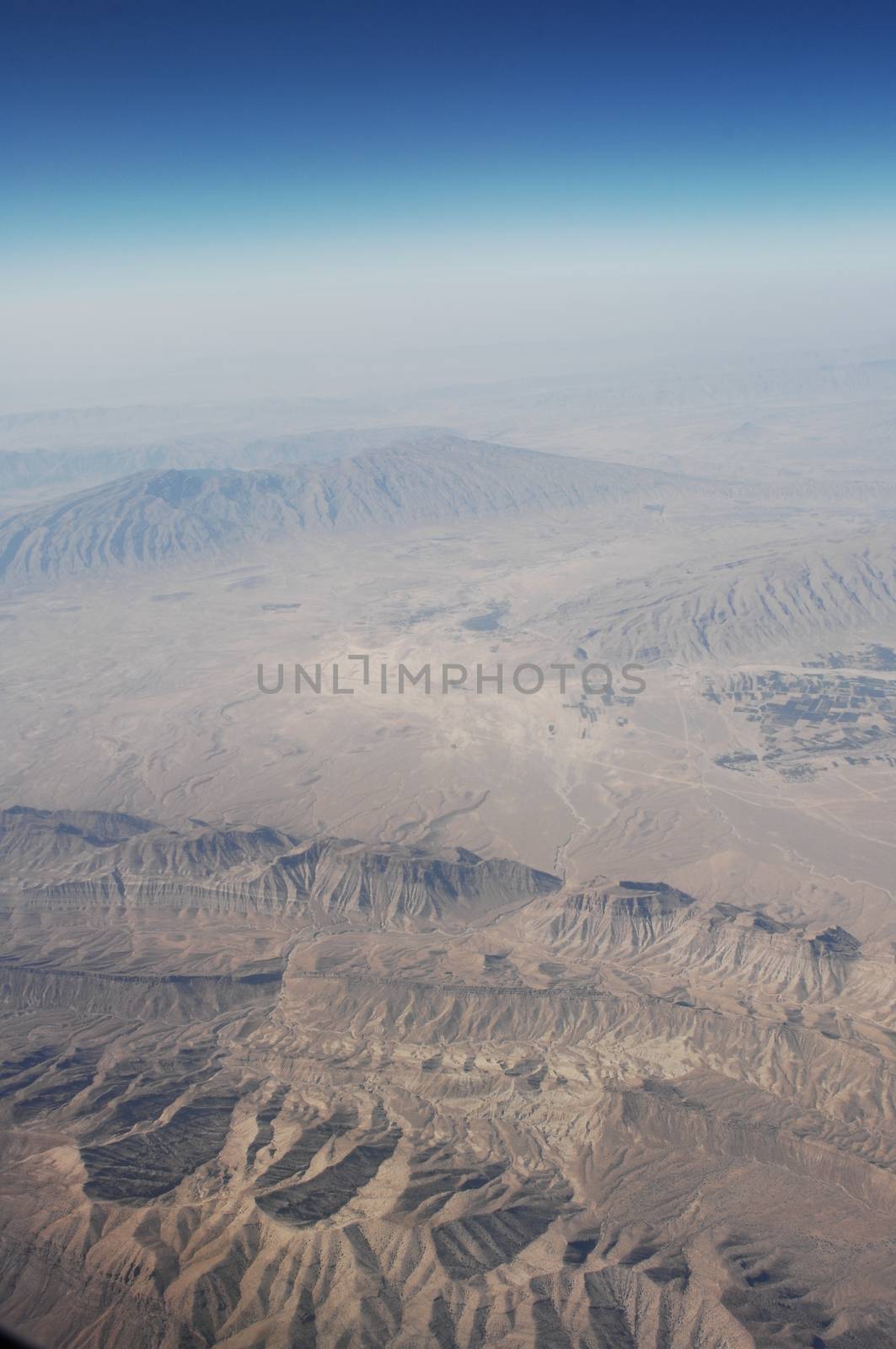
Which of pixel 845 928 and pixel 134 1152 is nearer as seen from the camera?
pixel 134 1152

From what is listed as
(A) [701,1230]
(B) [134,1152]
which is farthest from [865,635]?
(B) [134,1152]

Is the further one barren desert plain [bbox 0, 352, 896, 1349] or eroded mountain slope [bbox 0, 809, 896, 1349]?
barren desert plain [bbox 0, 352, 896, 1349]

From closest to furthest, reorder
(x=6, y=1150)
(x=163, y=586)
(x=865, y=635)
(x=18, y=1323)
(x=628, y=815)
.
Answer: (x=18, y=1323) < (x=6, y=1150) < (x=628, y=815) < (x=865, y=635) < (x=163, y=586)

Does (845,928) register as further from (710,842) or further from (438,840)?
(438,840)

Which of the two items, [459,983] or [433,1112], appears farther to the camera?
[459,983]

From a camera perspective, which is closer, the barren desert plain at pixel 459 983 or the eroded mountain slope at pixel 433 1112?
the eroded mountain slope at pixel 433 1112

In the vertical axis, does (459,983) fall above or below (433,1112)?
below

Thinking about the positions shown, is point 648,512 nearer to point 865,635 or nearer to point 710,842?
point 865,635

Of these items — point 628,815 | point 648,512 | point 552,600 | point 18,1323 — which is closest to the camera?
point 18,1323

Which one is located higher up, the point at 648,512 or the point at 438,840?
the point at 648,512
